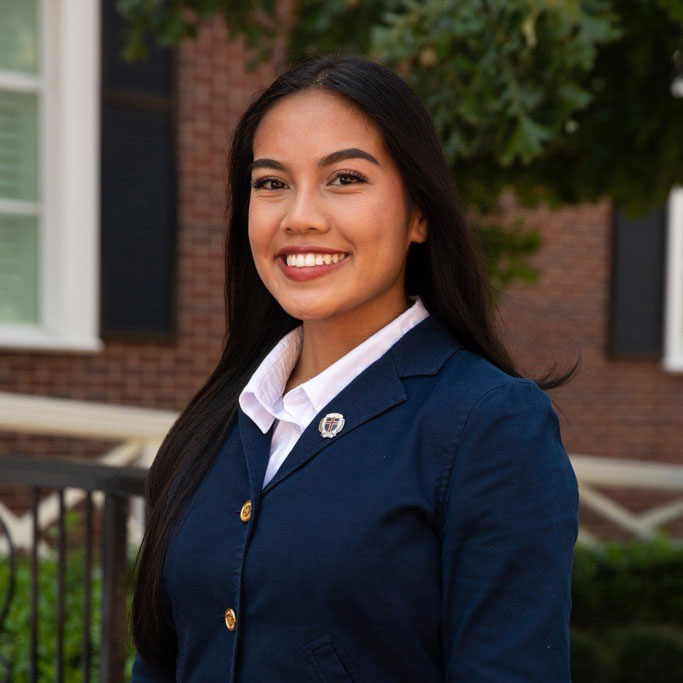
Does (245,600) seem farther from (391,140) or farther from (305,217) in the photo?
(391,140)

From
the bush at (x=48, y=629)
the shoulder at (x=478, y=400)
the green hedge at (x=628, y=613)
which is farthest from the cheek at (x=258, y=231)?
the green hedge at (x=628, y=613)

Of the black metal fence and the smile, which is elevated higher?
the smile

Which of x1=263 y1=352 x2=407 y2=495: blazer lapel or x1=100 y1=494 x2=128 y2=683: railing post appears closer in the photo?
x1=263 y1=352 x2=407 y2=495: blazer lapel

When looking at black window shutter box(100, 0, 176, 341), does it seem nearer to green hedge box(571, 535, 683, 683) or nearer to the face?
green hedge box(571, 535, 683, 683)

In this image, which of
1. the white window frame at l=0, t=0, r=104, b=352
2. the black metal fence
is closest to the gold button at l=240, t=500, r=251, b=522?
the black metal fence

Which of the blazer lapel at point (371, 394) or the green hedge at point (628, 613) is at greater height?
the blazer lapel at point (371, 394)

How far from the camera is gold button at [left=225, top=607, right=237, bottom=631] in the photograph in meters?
1.62

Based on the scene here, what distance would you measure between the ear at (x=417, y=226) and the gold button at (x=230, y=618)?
63cm

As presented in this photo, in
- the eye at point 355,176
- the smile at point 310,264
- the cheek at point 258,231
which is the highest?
the eye at point 355,176

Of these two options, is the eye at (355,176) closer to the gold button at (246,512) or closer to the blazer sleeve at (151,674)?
the gold button at (246,512)

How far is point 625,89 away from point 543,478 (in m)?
3.00

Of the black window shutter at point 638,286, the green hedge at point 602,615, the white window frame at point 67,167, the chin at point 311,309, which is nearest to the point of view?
the chin at point 311,309

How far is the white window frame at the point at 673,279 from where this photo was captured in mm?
9258

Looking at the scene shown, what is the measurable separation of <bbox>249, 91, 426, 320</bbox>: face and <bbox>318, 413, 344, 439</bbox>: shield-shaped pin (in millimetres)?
162
